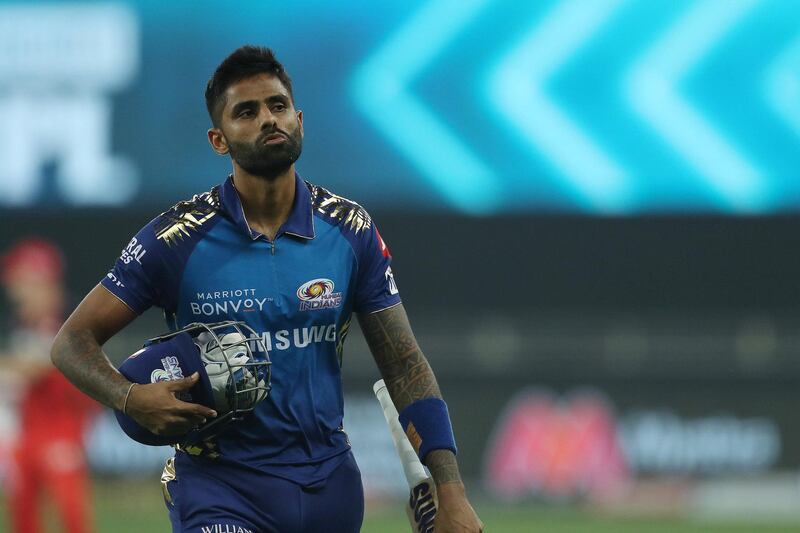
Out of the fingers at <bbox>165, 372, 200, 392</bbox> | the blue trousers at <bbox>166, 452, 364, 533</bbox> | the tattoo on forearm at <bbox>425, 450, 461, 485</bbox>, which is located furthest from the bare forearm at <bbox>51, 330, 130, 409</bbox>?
the tattoo on forearm at <bbox>425, 450, 461, 485</bbox>

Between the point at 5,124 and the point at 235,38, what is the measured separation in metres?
2.02

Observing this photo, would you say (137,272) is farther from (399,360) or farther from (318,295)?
(399,360)

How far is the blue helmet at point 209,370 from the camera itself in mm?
3900

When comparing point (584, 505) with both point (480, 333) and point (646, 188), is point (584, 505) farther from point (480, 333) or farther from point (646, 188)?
point (646, 188)

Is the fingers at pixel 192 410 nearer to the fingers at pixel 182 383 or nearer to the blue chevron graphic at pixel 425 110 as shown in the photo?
→ the fingers at pixel 182 383

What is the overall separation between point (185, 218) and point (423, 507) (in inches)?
40.9

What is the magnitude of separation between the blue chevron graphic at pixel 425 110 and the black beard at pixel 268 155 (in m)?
8.36

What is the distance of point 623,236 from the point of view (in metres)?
12.5

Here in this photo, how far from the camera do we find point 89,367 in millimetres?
4012

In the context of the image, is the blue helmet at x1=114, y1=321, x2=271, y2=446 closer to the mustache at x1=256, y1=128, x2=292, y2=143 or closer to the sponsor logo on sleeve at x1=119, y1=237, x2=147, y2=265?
the sponsor logo on sleeve at x1=119, y1=237, x2=147, y2=265

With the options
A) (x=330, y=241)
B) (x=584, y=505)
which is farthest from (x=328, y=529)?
(x=584, y=505)

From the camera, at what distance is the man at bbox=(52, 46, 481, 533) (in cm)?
404

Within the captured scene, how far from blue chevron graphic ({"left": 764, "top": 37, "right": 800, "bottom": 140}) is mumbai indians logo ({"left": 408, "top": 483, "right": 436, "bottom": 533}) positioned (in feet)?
29.2

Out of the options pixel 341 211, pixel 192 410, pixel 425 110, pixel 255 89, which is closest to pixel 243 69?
pixel 255 89
